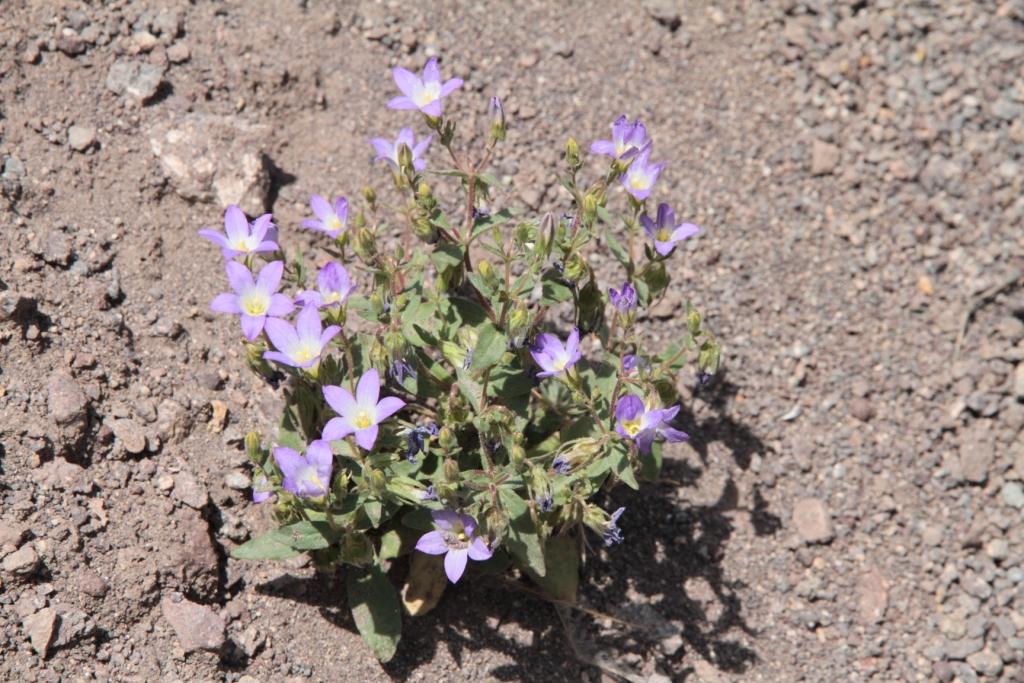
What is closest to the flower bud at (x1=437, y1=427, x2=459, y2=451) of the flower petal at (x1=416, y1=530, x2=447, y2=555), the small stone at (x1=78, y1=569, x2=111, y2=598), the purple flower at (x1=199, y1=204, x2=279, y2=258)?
the flower petal at (x1=416, y1=530, x2=447, y2=555)

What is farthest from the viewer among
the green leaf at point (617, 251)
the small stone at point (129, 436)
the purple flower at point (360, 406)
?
the small stone at point (129, 436)

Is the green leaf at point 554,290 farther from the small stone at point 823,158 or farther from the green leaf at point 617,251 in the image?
the small stone at point 823,158

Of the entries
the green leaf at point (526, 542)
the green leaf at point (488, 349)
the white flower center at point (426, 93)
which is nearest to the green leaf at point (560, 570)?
the green leaf at point (526, 542)

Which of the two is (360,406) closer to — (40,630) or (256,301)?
(256,301)

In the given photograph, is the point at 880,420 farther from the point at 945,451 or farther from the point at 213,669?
the point at 213,669

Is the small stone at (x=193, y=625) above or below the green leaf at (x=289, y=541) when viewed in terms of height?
below

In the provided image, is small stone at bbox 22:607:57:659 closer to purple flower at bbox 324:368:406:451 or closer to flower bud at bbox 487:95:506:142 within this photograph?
purple flower at bbox 324:368:406:451

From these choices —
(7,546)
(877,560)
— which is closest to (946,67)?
(877,560)
